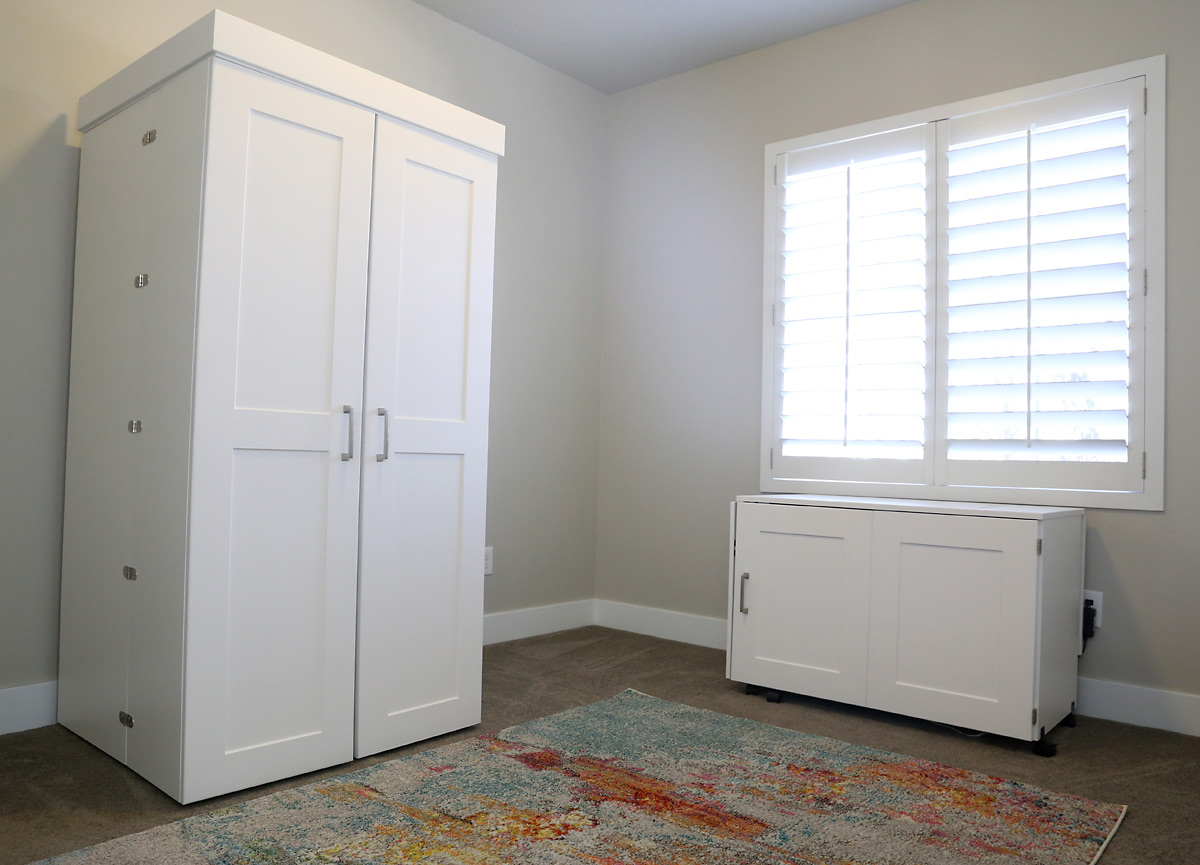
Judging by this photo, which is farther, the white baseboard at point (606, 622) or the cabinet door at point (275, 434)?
the white baseboard at point (606, 622)

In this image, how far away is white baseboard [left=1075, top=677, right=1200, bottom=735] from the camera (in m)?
2.62

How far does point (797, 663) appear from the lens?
284 cm

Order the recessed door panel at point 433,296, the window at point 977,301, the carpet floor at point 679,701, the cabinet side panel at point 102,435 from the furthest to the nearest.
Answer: the window at point 977,301 → the recessed door panel at point 433,296 → the cabinet side panel at point 102,435 → the carpet floor at point 679,701

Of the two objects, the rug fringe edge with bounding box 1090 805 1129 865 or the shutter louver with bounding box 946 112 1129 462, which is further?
the shutter louver with bounding box 946 112 1129 462

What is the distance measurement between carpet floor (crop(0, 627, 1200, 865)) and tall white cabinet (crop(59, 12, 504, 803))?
8cm

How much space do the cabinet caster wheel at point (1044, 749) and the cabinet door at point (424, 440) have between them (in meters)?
1.62

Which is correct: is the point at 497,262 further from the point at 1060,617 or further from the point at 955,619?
the point at 1060,617

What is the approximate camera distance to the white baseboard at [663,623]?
3722mm

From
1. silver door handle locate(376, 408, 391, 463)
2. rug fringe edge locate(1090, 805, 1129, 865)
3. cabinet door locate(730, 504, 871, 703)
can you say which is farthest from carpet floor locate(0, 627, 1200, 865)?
silver door handle locate(376, 408, 391, 463)

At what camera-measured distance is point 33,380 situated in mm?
2418

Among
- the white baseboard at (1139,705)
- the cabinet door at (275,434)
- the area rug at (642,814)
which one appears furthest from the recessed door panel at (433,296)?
the white baseboard at (1139,705)

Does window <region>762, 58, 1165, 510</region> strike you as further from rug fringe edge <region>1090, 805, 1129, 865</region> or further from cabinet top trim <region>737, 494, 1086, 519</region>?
rug fringe edge <region>1090, 805, 1129, 865</region>

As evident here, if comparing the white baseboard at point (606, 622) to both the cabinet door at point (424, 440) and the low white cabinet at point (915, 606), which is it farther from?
the cabinet door at point (424, 440)

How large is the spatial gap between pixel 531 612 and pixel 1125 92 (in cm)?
298
